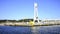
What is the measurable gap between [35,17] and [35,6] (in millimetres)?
4347

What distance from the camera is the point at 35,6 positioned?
8700cm

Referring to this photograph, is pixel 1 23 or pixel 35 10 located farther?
pixel 1 23

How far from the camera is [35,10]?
291 ft

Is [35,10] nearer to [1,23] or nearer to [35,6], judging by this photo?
[35,6]

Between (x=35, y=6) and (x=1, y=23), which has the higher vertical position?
(x=35, y=6)

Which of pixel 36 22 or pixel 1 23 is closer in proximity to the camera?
pixel 36 22

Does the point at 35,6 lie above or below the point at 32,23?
above

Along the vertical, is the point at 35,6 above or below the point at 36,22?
above

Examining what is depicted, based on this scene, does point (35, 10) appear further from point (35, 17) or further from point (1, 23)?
point (1, 23)

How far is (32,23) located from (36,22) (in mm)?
1730

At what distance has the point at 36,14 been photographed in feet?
290

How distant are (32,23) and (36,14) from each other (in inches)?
156

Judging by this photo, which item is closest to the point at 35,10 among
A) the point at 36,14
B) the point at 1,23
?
the point at 36,14

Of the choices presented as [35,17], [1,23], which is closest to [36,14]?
[35,17]
